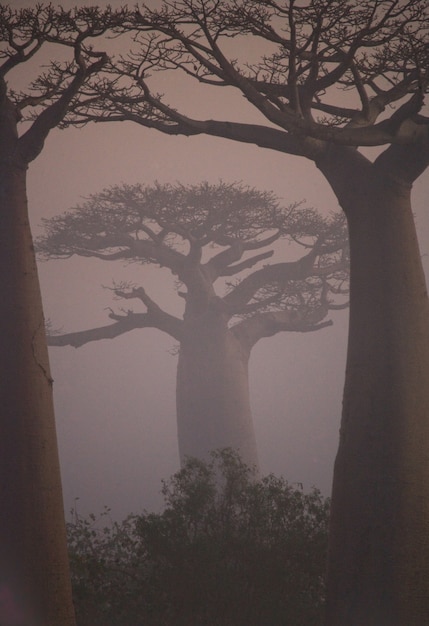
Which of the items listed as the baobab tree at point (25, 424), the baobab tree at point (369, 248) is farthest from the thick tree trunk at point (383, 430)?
the baobab tree at point (25, 424)

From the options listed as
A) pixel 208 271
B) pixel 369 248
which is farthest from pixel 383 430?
pixel 208 271

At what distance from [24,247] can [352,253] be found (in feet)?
8.88

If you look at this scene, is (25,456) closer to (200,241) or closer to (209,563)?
(209,563)

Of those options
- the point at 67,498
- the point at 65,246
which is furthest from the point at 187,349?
the point at 67,498

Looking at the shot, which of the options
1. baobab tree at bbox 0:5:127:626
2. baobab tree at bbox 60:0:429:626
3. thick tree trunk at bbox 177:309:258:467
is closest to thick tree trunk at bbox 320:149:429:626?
baobab tree at bbox 60:0:429:626

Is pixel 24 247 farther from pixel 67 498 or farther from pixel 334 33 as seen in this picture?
pixel 67 498

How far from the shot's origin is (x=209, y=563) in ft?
18.1

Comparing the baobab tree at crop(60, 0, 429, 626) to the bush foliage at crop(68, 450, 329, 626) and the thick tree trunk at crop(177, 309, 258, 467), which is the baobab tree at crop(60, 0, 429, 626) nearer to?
the bush foliage at crop(68, 450, 329, 626)

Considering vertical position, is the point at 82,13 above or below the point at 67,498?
above

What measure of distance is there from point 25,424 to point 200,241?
372 inches

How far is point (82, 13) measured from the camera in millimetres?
5887

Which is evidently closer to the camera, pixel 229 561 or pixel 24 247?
pixel 24 247

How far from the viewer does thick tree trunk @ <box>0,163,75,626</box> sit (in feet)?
15.1

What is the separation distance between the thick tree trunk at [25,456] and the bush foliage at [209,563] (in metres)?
0.66
